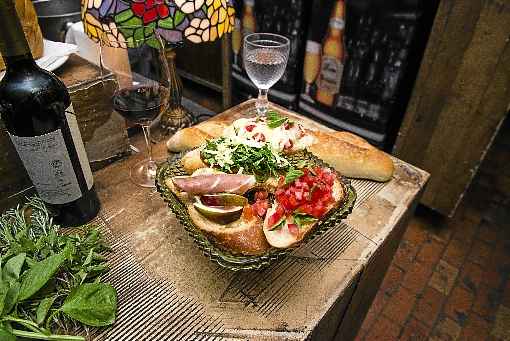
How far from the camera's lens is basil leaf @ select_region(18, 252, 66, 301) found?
1.69 feet

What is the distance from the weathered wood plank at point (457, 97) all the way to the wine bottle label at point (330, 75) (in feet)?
1.22

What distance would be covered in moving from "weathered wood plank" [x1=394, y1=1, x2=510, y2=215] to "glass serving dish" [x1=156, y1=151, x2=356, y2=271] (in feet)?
3.20

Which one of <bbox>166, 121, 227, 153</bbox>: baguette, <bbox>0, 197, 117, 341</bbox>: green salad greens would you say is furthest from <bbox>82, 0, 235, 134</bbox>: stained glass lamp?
<bbox>0, 197, 117, 341</bbox>: green salad greens

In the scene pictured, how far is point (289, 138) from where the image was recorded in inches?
30.2

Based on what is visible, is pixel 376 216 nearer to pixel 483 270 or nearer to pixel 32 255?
pixel 32 255

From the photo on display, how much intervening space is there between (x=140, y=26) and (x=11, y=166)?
0.43 meters

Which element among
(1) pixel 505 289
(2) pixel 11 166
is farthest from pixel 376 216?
(1) pixel 505 289

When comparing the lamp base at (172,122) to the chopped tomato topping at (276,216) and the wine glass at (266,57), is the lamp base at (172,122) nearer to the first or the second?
the wine glass at (266,57)

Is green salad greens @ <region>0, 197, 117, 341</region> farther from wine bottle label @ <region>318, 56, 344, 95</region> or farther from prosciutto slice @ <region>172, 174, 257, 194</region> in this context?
wine bottle label @ <region>318, 56, 344, 95</region>

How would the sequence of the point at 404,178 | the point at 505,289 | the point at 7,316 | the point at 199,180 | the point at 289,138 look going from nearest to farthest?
the point at 7,316 → the point at 199,180 → the point at 289,138 → the point at 404,178 → the point at 505,289

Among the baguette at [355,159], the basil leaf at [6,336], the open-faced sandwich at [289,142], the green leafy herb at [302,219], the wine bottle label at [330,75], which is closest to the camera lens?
the basil leaf at [6,336]

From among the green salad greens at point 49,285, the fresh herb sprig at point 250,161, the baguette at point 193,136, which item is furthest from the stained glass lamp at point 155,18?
the green salad greens at point 49,285

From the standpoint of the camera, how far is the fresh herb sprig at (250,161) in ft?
2.13

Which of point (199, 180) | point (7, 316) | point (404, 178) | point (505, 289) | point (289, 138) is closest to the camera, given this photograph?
point (7, 316)
